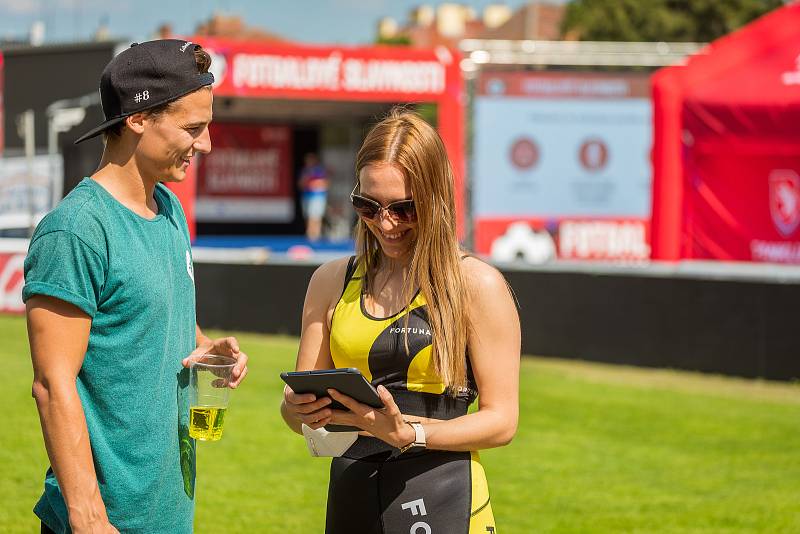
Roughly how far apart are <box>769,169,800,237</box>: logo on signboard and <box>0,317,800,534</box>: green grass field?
8.91ft

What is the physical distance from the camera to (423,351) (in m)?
2.84

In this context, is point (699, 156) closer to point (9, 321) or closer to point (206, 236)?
point (9, 321)

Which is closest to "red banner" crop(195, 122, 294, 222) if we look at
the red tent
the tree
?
the red tent

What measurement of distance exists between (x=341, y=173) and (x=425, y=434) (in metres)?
29.5

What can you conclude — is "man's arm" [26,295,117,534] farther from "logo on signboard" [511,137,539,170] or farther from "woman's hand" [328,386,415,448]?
"logo on signboard" [511,137,539,170]

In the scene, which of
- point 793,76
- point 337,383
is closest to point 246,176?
point 793,76

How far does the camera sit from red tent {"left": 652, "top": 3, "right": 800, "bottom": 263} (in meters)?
11.9

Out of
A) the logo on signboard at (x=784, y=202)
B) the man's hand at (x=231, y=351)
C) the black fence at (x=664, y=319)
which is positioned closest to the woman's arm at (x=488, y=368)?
the man's hand at (x=231, y=351)

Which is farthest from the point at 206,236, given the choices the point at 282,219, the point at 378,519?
the point at 378,519

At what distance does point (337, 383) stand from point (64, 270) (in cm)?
67

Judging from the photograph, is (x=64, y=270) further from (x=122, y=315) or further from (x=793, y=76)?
(x=793, y=76)

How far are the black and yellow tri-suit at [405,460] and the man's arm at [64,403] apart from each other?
2.30 ft

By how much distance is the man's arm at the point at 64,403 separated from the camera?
2469mm

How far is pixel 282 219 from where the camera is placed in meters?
31.4
